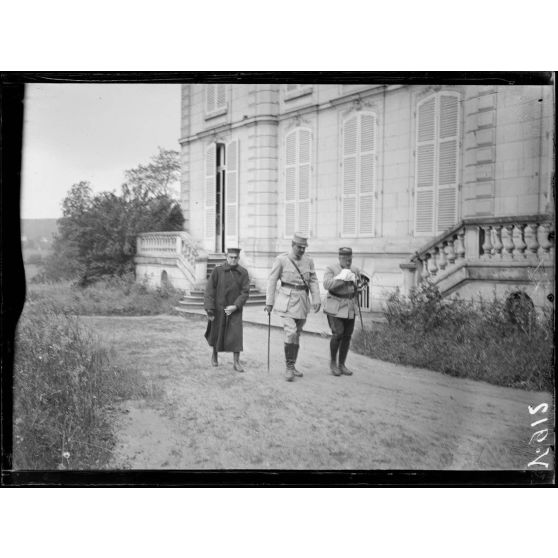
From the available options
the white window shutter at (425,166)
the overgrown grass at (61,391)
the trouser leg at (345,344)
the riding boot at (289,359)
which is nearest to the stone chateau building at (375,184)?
the white window shutter at (425,166)

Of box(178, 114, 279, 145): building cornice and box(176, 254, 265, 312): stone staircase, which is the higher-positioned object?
box(178, 114, 279, 145): building cornice

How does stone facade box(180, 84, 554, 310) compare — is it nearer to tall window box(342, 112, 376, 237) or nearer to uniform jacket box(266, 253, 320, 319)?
tall window box(342, 112, 376, 237)

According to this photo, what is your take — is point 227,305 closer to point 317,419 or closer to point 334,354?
point 334,354

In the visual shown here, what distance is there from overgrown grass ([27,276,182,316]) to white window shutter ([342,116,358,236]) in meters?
1.83

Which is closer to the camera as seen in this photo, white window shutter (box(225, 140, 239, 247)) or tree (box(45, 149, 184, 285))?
tree (box(45, 149, 184, 285))

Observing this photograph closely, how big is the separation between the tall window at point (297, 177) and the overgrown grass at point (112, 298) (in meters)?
1.39

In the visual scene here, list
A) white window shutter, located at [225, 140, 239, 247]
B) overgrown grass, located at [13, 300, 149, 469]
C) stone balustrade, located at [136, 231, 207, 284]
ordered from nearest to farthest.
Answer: overgrown grass, located at [13, 300, 149, 469] → stone balustrade, located at [136, 231, 207, 284] → white window shutter, located at [225, 140, 239, 247]

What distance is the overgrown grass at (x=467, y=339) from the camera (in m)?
5.20

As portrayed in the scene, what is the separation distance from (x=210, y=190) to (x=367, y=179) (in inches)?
63.0

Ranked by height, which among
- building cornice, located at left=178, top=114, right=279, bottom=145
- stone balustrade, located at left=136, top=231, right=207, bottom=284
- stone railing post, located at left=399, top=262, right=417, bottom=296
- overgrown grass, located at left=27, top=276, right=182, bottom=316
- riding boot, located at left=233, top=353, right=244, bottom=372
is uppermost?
building cornice, located at left=178, top=114, right=279, bottom=145

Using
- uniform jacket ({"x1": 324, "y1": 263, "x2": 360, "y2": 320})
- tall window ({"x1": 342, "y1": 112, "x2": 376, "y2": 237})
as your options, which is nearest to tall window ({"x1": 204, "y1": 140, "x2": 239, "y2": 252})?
uniform jacket ({"x1": 324, "y1": 263, "x2": 360, "y2": 320})

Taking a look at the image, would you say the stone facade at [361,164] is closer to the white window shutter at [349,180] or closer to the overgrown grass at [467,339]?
the white window shutter at [349,180]

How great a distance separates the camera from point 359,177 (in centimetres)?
552

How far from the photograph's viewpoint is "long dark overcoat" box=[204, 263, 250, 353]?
5395 mm
